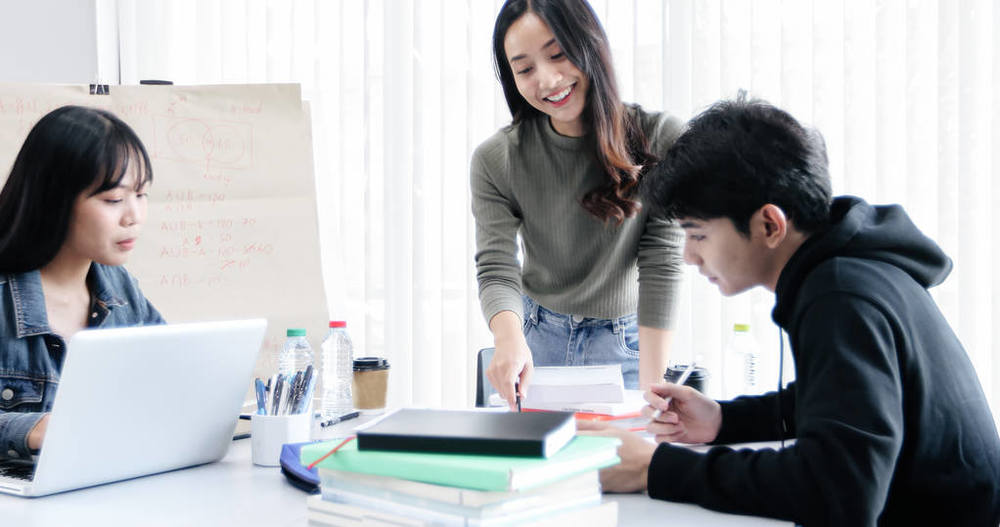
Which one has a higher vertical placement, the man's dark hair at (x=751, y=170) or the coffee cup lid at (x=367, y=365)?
the man's dark hair at (x=751, y=170)

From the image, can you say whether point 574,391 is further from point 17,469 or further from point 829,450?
point 17,469

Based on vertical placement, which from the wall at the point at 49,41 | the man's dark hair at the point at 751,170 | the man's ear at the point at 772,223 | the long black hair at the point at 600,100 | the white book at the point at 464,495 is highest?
the wall at the point at 49,41

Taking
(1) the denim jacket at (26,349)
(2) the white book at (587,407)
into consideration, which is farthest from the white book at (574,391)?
(1) the denim jacket at (26,349)

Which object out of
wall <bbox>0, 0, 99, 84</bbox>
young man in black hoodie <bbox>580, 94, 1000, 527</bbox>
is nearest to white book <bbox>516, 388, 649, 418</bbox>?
young man in black hoodie <bbox>580, 94, 1000, 527</bbox>

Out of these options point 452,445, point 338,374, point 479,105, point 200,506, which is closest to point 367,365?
point 338,374

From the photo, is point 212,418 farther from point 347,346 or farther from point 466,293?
point 466,293

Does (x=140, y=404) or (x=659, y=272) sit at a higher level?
(x=659, y=272)

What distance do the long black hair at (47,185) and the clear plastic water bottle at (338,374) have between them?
0.49 m

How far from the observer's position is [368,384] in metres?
1.50

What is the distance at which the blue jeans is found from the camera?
70.5 inches

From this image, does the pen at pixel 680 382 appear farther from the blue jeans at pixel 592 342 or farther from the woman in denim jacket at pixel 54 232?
the woman in denim jacket at pixel 54 232

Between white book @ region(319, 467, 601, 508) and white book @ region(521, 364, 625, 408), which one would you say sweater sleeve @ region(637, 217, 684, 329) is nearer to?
white book @ region(521, 364, 625, 408)

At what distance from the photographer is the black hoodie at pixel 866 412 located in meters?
0.85

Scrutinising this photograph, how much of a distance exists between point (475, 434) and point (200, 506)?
42 centimetres
